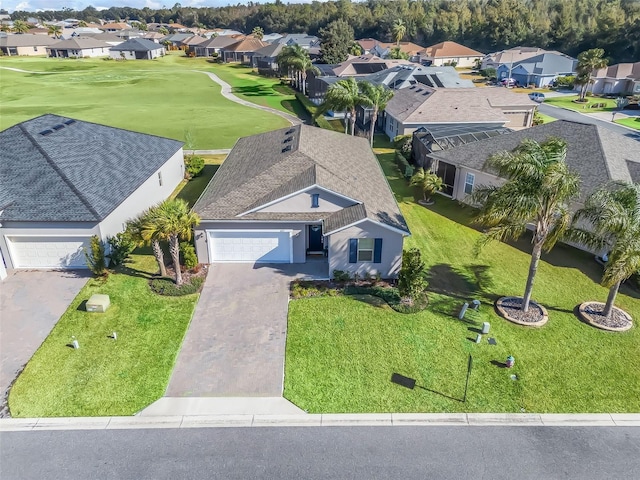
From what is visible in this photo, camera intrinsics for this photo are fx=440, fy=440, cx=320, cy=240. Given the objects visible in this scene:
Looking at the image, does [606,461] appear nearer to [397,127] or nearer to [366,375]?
[366,375]

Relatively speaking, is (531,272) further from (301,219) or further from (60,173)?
(60,173)

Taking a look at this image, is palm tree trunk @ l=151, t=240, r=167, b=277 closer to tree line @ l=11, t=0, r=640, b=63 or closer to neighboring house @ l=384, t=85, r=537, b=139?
neighboring house @ l=384, t=85, r=537, b=139

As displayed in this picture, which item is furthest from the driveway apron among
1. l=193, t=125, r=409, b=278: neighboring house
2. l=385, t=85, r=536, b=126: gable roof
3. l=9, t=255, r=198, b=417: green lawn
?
l=385, t=85, r=536, b=126: gable roof

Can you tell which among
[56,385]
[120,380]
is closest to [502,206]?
[120,380]

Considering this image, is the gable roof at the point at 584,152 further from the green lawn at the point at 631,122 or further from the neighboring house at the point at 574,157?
the green lawn at the point at 631,122

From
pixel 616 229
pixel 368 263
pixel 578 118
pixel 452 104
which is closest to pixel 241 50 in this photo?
pixel 452 104
